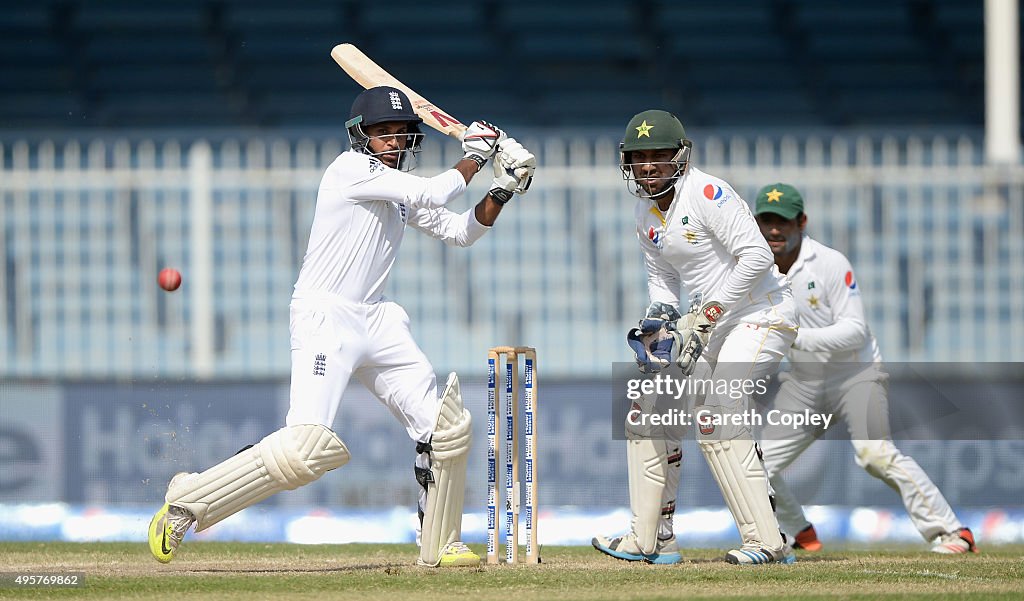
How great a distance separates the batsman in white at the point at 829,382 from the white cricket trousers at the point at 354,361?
206cm

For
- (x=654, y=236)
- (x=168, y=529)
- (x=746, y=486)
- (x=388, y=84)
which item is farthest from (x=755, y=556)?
(x=388, y=84)

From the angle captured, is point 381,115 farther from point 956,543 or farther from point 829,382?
point 956,543

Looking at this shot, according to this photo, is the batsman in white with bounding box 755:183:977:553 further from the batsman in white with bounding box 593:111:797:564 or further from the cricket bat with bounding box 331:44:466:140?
the cricket bat with bounding box 331:44:466:140

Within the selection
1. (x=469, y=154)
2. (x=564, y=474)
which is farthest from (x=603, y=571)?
(x=564, y=474)

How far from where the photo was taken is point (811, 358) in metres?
7.08

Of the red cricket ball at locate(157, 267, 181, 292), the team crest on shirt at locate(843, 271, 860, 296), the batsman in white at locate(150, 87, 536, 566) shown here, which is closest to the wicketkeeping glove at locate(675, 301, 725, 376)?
the batsman in white at locate(150, 87, 536, 566)

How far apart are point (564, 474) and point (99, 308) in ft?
10.2

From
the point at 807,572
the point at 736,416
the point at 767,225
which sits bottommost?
the point at 807,572

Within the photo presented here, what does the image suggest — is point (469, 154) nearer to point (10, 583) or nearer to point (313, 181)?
point (10, 583)

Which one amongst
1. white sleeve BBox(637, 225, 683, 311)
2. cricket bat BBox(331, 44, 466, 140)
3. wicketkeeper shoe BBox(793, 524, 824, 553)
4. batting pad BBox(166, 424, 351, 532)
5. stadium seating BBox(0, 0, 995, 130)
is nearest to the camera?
batting pad BBox(166, 424, 351, 532)

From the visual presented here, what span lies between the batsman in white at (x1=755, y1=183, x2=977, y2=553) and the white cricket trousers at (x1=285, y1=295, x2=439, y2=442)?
206cm

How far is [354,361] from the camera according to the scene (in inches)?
215

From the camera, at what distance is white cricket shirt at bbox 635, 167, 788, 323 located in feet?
18.7

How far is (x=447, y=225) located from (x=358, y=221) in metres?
0.40
